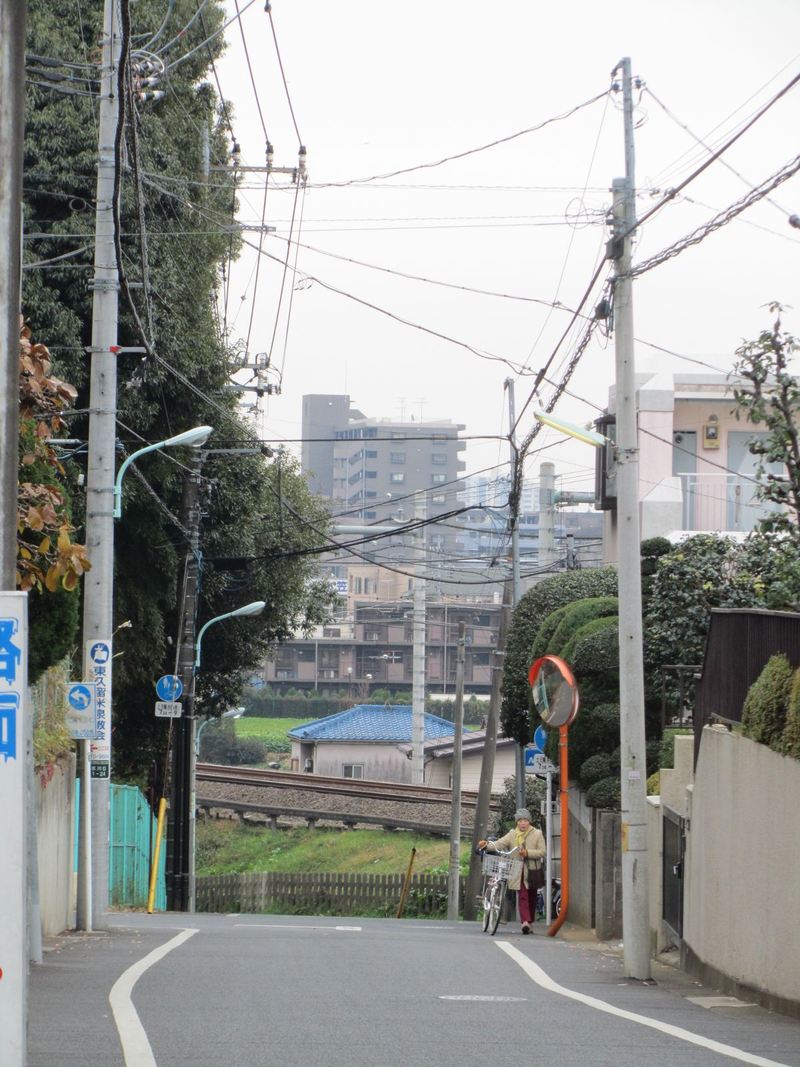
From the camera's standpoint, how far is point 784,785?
1145cm

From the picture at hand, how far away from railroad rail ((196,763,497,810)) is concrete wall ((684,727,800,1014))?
1343 inches

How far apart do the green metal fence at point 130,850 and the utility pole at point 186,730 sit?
715 millimetres

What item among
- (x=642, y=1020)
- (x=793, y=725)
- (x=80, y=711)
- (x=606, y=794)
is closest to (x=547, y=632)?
(x=606, y=794)

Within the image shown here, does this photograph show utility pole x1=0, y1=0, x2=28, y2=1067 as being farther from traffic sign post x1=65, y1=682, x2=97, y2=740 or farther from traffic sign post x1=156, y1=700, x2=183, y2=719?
traffic sign post x1=156, y1=700, x2=183, y2=719

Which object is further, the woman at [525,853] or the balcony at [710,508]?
the balcony at [710,508]

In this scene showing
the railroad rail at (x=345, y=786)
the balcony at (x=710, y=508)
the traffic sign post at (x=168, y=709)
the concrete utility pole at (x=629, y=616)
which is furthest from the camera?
the railroad rail at (x=345, y=786)

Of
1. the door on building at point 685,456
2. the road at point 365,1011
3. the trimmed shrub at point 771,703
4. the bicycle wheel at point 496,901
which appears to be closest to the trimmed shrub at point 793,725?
the trimmed shrub at point 771,703

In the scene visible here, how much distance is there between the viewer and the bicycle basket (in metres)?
21.3

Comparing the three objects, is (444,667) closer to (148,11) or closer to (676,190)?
(148,11)

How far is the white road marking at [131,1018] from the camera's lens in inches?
318

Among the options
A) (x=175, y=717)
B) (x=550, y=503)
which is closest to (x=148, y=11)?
(x=175, y=717)

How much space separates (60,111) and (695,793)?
16.1 m

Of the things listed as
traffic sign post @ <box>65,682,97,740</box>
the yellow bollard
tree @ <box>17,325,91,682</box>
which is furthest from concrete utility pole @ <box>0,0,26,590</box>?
the yellow bollard

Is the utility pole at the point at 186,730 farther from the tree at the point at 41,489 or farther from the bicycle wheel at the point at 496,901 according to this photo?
the tree at the point at 41,489
